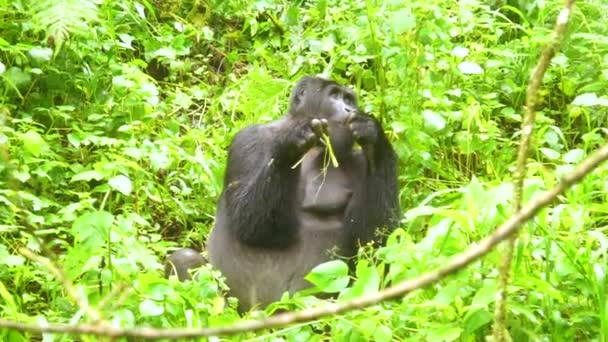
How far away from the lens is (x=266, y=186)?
3.97 metres

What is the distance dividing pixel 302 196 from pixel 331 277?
4.72ft

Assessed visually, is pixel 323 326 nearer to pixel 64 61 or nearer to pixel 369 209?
pixel 369 209

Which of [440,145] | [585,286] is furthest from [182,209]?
[585,286]

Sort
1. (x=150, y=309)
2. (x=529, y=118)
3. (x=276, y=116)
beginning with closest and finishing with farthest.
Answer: (x=529, y=118) < (x=150, y=309) < (x=276, y=116)

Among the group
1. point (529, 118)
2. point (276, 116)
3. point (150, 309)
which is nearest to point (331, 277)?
point (150, 309)

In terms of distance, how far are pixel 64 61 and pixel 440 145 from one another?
Answer: 1691 mm

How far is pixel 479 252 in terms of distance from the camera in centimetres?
101

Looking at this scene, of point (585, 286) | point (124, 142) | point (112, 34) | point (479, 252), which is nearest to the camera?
point (479, 252)

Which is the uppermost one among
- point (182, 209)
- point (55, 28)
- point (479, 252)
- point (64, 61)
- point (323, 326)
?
point (479, 252)

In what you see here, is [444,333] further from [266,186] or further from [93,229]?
[266,186]

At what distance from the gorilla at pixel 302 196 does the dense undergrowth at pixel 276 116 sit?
22 cm

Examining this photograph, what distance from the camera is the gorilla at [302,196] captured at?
3.99 m

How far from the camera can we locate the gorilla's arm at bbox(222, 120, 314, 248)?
395cm

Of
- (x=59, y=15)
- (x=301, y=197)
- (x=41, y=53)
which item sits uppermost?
(x=59, y=15)
